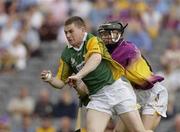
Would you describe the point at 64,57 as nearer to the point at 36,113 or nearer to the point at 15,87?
the point at 36,113

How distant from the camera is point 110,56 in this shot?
1225 centimetres

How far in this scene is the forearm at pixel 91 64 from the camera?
461 inches

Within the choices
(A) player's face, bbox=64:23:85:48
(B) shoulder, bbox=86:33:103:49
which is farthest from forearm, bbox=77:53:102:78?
(A) player's face, bbox=64:23:85:48

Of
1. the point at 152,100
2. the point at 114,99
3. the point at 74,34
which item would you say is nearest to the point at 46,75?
the point at 74,34

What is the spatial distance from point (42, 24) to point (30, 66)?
4.41 ft

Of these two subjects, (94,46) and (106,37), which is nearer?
(94,46)

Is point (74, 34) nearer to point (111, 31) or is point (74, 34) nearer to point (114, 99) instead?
point (111, 31)

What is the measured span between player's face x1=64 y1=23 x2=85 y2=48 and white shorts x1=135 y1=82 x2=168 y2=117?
125 centimetres

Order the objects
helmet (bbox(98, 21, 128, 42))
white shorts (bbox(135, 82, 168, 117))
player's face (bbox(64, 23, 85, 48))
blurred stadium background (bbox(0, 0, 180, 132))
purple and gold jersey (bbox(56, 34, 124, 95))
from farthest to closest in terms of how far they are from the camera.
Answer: blurred stadium background (bbox(0, 0, 180, 132)) → white shorts (bbox(135, 82, 168, 117)) → helmet (bbox(98, 21, 128, 42)) → purple and gold jersey (bbox(56, 34, 124, 95)) → player's face (bbox(64, 23, 85, 48))

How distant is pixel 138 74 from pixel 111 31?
73 centimetres

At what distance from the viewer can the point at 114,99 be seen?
1222cm

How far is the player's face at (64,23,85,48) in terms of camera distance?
470 inches

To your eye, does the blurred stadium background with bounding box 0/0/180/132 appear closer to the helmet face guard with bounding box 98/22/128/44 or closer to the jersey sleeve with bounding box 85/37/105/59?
the helmet face guard with bounding box 98/22/128/44

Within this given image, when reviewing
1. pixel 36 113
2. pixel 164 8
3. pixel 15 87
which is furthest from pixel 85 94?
pixel 164 8
